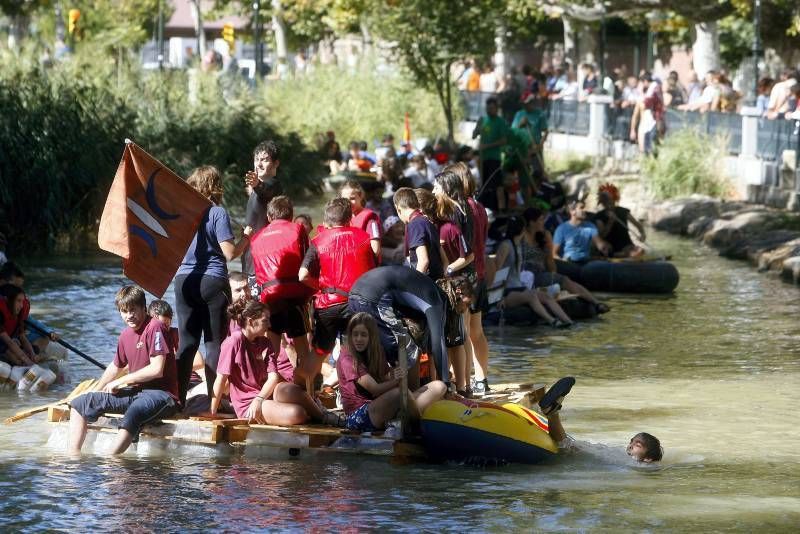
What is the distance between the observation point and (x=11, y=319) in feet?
42.9

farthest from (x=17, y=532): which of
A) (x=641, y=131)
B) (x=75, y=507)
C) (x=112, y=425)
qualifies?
(x=641, y=131)

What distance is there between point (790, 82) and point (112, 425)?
18.5 m

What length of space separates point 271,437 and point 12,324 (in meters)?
3.55

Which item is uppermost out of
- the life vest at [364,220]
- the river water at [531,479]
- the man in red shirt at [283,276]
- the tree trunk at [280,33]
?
the tree trunk at [280,33]

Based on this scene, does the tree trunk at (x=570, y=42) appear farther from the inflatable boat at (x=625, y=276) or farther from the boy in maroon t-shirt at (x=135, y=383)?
the boy in maroon t-shirt at (x=135, y=383)

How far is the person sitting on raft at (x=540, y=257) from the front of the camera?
17.3 meters

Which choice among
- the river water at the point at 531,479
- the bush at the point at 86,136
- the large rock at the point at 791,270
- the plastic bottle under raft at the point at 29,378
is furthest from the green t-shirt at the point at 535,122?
the plastic bottle under raft at the point at 29,378

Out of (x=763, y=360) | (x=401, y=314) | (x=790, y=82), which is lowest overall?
(x=763, y=360)

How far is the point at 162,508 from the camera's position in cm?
930

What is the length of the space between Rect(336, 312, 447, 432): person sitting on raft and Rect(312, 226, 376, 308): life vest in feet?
2.74

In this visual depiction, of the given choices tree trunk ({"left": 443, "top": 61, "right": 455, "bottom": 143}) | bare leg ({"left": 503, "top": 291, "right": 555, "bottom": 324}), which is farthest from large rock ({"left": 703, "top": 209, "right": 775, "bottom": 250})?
tree trunk ({"left": 443, "top": 61, "right": 455, "bottom": 143})

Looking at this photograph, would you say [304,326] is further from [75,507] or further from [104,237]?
[75,507]

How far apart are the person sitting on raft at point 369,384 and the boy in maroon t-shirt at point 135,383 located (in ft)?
3.70

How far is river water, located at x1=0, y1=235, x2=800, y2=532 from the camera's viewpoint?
9125 mm
